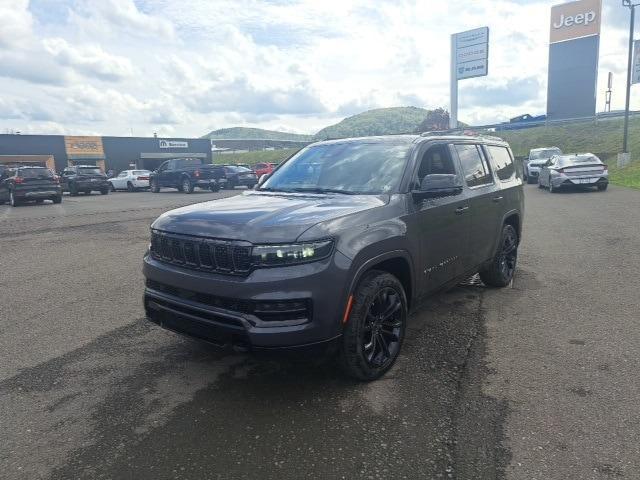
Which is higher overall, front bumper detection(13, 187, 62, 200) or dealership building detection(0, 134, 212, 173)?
dealership building detection(0, 134, 212, 173)

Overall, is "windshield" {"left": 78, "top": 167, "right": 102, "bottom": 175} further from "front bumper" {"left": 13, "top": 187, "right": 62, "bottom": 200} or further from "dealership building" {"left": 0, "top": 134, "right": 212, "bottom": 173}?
"dealership building" {"left": 0, "top": 134, "right": 212, "bottom": 173}

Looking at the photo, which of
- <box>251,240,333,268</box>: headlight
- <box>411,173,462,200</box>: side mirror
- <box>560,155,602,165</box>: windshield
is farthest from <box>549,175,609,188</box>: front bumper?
<box>251,240,333,268</box>: headlight

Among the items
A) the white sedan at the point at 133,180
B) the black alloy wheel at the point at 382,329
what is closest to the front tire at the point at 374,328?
the black alloy wheel at the point at 382,329

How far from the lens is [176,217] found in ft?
12.0

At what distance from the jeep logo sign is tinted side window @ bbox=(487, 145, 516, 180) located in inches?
2460

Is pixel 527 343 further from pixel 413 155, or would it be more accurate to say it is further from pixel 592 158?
pixel 592 158

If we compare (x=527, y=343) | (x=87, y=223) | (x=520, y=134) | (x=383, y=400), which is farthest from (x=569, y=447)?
(x=520, y=134)

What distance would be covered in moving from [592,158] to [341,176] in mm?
17532

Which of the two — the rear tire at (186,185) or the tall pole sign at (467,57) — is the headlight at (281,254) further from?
the tall pole sign at (467,57)

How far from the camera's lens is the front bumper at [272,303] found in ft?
9.96

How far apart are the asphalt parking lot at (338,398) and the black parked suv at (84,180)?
2113 cm

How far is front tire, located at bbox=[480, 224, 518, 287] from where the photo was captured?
583 cm

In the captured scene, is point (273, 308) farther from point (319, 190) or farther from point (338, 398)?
point (319, 190)

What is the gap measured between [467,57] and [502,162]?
4801 centimetres
